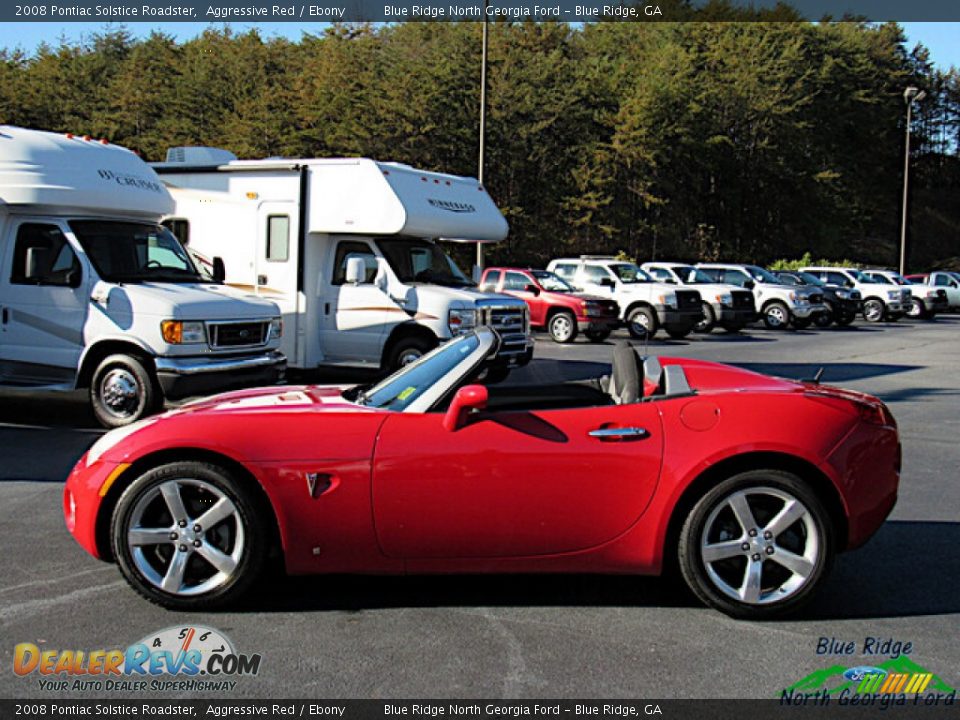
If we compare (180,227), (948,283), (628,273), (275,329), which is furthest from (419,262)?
(948,283)

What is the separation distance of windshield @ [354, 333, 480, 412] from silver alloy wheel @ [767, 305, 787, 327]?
2534 centimetres

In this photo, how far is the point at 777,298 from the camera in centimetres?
2941

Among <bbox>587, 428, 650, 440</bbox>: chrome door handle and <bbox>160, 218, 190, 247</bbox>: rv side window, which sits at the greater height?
<bbox>160, 218, 190, 247</bbox>: rv side window

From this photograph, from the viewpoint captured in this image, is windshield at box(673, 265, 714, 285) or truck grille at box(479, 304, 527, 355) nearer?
truck grille at box(479, 304, 527, 355)

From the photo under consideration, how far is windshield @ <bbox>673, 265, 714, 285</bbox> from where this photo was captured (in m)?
28.1

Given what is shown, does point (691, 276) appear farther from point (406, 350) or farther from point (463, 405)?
point (463, 405)

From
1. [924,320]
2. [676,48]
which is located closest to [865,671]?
[924,320]

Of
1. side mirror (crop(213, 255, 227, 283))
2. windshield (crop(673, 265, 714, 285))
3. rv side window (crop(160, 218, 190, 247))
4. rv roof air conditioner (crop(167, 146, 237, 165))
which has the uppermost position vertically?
rv roof air conditioner (crop(167, 146, 237, 165))

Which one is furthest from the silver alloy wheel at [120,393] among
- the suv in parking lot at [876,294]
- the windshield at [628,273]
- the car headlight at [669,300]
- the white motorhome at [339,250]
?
the suv in parking lot at [876,294]

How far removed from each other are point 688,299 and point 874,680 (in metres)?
20.8

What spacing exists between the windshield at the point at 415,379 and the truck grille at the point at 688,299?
19421 mm

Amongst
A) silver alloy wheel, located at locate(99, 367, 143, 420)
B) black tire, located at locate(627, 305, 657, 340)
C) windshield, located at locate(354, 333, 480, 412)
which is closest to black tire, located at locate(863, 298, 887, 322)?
black tire, located at locate(627, 305, 657, 340)

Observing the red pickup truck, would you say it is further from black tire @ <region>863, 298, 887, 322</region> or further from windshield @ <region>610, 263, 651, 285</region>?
black tire @ <region>863, 298, 887, 322</region>

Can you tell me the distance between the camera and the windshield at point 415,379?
4.89m
